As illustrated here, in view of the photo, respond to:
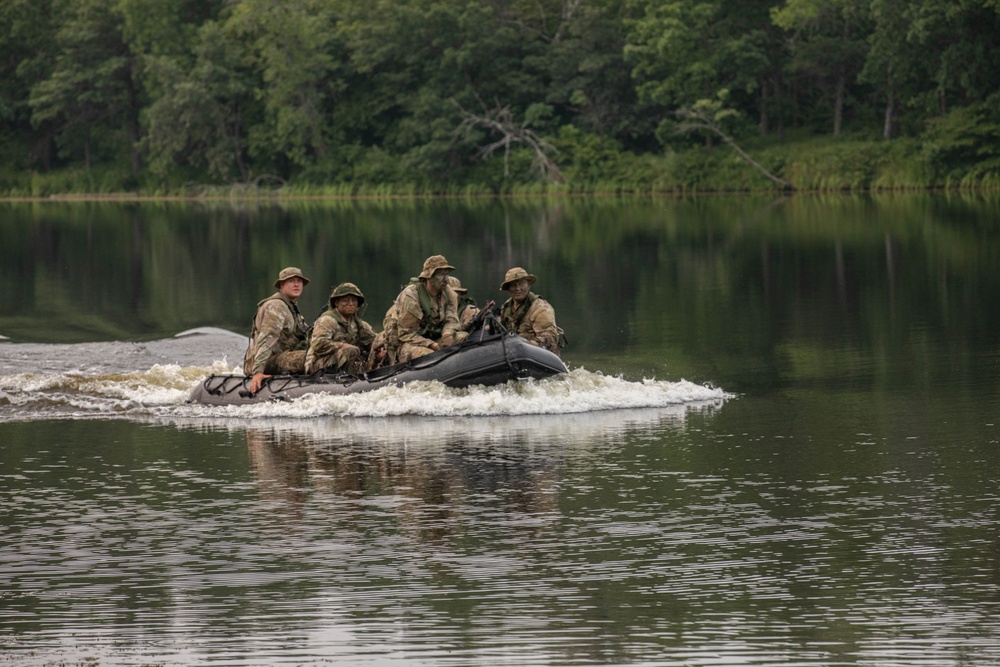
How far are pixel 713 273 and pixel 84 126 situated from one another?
194 ft

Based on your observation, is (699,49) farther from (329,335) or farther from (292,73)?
(329,335)

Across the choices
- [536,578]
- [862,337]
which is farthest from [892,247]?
[536,578]

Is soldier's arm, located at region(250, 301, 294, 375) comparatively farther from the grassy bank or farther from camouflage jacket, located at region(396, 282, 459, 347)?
the grassy bank

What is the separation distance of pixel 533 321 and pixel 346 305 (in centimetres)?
205

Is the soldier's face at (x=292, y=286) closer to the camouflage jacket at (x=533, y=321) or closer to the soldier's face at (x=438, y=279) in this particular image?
the soldier's face at (x=438, y=279)

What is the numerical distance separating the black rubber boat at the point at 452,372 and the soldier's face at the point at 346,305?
0.74 metres

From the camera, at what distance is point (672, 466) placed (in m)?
15.0

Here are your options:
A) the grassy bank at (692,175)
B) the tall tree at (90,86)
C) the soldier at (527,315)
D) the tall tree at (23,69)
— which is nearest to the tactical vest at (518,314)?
the soldier at (527,315)

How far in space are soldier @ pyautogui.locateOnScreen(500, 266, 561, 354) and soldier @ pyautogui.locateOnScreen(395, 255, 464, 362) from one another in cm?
59

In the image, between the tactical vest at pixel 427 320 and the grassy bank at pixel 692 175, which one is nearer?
the tactical vest at pixel 427 320

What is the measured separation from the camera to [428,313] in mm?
19438

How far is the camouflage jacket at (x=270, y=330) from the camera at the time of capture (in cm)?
1925

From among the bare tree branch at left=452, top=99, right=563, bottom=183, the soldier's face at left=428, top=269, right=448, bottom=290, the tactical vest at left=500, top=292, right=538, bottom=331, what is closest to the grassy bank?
the bare tree branch at left=452, top=99, right=563, bottom=183

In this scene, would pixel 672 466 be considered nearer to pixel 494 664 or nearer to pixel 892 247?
pixel 494 664
